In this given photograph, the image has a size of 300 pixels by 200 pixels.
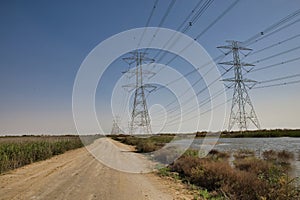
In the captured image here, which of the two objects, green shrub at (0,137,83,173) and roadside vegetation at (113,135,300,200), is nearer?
roadside vegetation at (113,135,300,200)

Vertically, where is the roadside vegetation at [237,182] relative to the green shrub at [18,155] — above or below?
below

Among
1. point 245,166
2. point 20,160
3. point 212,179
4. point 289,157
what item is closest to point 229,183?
point 212,179

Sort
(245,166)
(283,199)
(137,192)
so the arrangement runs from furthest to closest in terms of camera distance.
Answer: (245,166), (137,192), (283,199)

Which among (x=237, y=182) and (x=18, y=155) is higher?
(x=18, y=155)

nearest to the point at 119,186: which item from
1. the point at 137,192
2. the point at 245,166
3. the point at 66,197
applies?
the point at 137,192

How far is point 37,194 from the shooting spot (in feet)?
29.4

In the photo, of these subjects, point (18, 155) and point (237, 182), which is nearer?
point (237, 182)

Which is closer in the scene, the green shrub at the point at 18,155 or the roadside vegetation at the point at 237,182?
the roadside vegetation at the point at 237,182

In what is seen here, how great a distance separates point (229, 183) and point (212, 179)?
4.11 ft

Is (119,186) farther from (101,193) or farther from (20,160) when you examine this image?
(20,160)

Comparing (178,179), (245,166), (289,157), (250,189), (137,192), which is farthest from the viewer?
(289,157)

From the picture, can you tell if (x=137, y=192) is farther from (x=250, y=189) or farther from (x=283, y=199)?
(x=283, y=199)

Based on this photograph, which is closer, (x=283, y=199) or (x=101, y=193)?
(x=283, y=199)

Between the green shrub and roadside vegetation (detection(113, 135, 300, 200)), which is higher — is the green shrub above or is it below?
above
